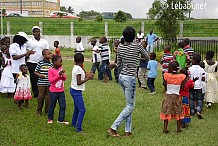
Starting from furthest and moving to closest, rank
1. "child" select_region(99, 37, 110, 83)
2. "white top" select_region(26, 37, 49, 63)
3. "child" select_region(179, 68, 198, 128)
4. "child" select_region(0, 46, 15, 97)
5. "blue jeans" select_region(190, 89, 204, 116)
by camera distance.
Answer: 1. "child" select_region(99, 37, 110, 83)
2. "child" select_region(0, 46, 15, 97)
3. "white top" select_region(26, 37, 49, 63)
4. "blue jeans" select_region(190, 89, 204, 116)
5. "child" select_region(179, 68, 198, 128)

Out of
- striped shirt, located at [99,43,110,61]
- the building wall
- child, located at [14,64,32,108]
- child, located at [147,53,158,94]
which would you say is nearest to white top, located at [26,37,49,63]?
child, located at [14,64,32,108]

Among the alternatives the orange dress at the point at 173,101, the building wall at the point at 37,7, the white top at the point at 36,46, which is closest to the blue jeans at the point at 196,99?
the orange dress at the point at 173,101

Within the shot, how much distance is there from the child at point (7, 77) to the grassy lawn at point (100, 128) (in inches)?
9.9

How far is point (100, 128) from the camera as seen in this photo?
20.4 ft

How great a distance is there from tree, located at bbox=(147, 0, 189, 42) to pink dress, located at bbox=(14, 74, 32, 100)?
12124 millimetres

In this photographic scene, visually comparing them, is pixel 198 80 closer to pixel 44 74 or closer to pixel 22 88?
pixel 44 74

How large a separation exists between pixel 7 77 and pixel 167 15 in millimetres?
12025

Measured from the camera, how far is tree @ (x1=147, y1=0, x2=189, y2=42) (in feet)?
59.6

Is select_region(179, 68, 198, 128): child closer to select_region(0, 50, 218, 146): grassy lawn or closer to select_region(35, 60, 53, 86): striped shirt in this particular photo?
select_region(0, 50, 218, 146): grassy lawn

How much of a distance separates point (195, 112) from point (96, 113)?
2159mm

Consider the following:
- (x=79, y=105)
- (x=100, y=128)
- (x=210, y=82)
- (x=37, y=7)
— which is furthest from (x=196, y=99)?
(x=37, y=7)

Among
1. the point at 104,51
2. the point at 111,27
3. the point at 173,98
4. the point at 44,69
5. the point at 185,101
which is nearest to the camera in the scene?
the point at 173,98

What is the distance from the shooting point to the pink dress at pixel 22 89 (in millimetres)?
7293

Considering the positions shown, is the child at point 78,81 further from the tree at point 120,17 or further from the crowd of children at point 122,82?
the tree at point 120,17
